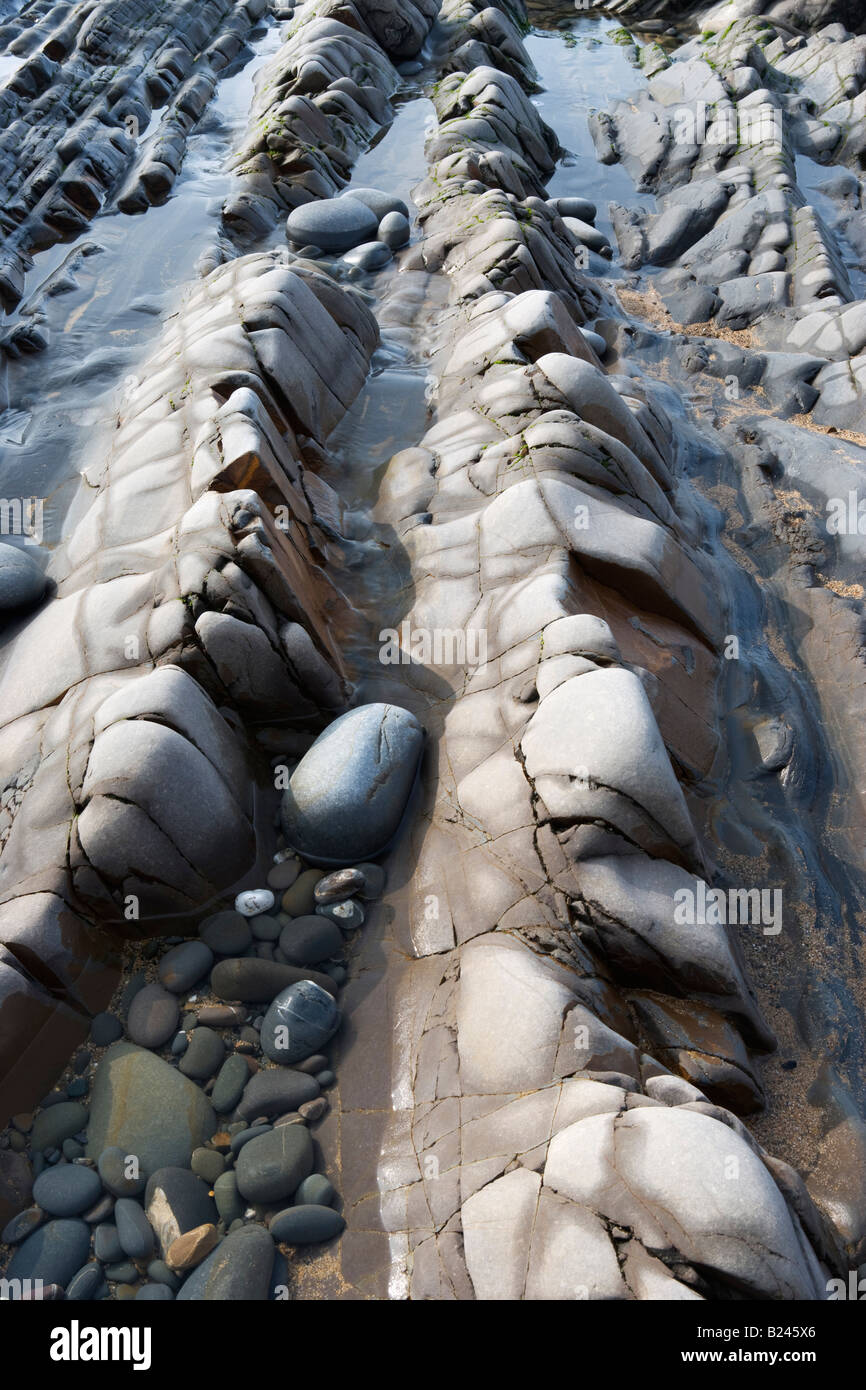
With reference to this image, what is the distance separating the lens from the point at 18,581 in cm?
511

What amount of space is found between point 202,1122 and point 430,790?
1.71 metres

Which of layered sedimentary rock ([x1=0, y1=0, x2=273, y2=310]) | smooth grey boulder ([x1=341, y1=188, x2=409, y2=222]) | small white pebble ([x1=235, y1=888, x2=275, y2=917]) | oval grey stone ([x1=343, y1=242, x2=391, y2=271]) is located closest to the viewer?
small white pebble ([x1=235, y1=888, x2=275, y2=917])

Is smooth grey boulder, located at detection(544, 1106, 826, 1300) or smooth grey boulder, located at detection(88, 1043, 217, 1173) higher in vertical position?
smooth grey boulder, located at detection(544, 1106, 826, 1300)

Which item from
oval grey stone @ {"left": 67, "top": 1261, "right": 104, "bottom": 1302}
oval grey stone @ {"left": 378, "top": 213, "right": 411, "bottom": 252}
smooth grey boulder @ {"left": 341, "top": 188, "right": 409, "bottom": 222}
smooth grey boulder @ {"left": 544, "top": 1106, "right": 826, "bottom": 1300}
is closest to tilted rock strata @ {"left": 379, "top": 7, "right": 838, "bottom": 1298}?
smooth grey boulder @ {"left": 544, "top": 1106, "right": 826, "bottom": 1300}

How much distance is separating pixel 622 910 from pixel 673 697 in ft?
4.93

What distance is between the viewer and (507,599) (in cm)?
472

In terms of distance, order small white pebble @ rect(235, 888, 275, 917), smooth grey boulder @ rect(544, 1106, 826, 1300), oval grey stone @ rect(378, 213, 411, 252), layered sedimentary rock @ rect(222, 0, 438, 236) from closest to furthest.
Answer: smooth grey boulder @ rect(544, 1106, 826, 1300) < small white pebble @ rect(235, 888, 275, 917) < oval grey stone @ rect(378, 213, 411, 252) < layered sedimentary rock @ rect(222, 0, 438, 236)

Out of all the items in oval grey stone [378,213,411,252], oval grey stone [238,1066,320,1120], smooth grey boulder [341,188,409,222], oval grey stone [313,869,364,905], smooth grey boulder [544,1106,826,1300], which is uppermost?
smooth grey boulder [341,188,409,222]

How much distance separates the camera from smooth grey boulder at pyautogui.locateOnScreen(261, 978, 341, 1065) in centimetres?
342

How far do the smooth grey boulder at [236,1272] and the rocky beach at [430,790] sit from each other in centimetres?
1

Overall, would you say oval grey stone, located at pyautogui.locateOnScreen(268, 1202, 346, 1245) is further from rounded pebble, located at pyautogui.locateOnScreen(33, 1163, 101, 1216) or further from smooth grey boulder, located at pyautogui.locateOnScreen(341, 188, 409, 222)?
smooth grey boulder, located at pyautogui.locateOnScreen(341, 188, 409, 222)

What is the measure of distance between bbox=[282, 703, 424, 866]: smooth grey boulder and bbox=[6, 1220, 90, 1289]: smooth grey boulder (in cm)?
166

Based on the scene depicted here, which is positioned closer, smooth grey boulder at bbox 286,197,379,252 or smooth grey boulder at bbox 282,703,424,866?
smooth grey boulder at bbox 282,703,424,866
